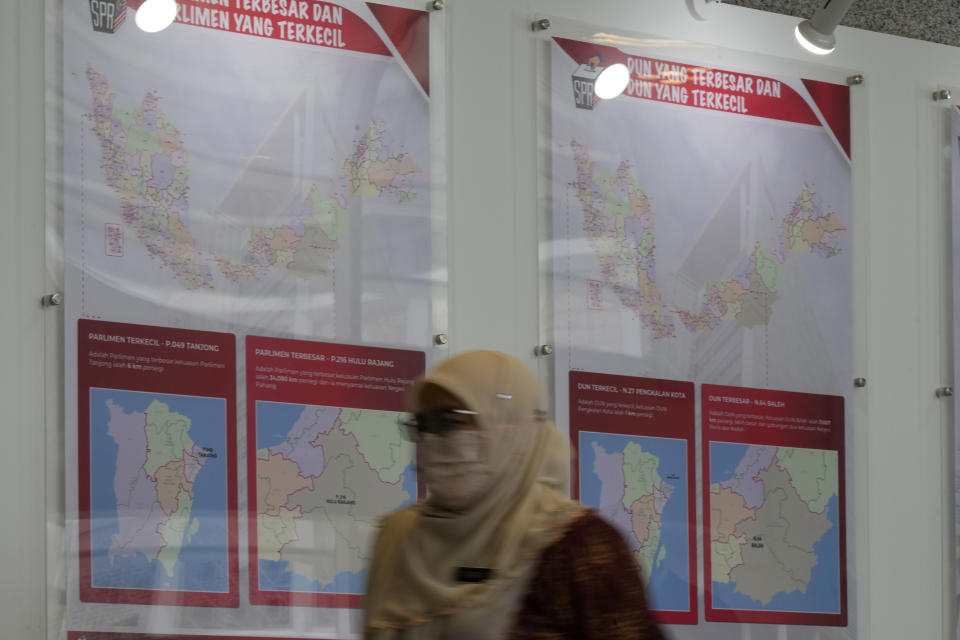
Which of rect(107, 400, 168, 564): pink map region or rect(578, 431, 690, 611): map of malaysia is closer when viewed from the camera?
rect(107, 400, 168, 564): pink map region

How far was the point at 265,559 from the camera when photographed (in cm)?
342

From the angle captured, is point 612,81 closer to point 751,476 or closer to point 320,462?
point 751,476

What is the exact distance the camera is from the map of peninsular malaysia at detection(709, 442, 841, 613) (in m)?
4.11

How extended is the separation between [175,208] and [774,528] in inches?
80.8

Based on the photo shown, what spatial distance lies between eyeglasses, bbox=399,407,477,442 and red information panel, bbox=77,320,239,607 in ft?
4.12

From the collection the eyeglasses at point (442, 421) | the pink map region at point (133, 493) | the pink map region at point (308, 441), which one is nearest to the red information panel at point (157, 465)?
the pink map region at point (133, 493)

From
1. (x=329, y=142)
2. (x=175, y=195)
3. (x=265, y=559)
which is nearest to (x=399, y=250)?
(x=329, y=142)

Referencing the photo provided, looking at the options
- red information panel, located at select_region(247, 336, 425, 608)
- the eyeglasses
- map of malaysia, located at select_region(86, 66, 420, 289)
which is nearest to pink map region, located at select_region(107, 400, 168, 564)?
red information panel, located at select_region(247, 336, 425, 608)

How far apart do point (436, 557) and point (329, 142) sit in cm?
170

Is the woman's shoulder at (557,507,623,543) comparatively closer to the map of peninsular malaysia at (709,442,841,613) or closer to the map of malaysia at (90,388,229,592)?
the map of malaysia at (90,388,229,592)

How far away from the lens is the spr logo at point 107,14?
3326mm

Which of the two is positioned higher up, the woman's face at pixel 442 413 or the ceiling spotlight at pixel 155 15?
the ceiling spotlight at pixel 155 15

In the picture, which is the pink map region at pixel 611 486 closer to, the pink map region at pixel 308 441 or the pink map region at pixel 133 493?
the pink map region at pixel 308 441

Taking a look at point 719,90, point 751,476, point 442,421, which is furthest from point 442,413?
point 719,90
